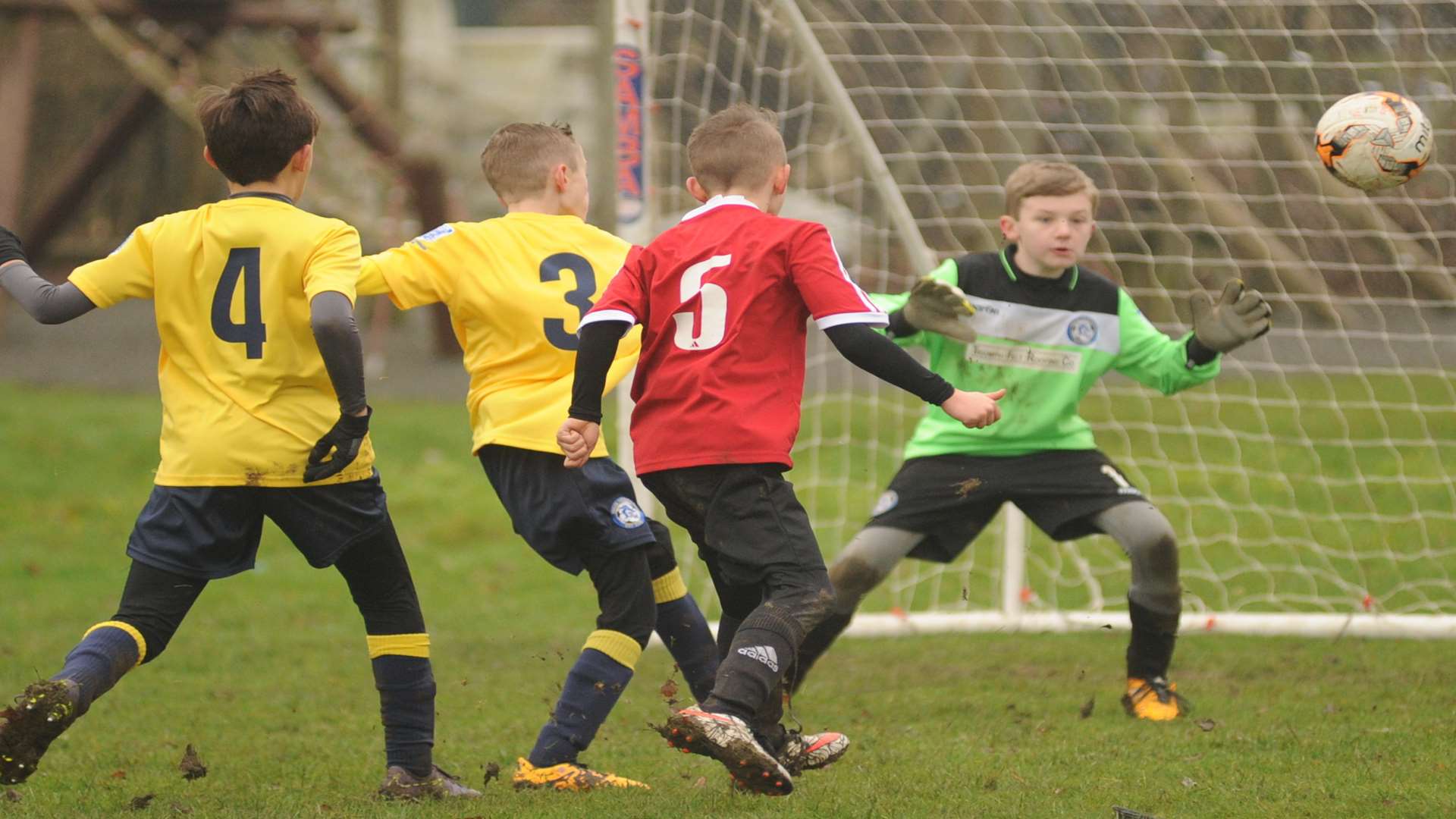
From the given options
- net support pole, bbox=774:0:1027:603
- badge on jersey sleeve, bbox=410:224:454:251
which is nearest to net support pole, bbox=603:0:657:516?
net support pole, bbox=774:0:1027:603

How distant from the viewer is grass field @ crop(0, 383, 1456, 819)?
3.49 meters

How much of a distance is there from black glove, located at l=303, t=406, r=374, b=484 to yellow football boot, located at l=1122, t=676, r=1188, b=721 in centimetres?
237

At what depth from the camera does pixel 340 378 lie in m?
3.31

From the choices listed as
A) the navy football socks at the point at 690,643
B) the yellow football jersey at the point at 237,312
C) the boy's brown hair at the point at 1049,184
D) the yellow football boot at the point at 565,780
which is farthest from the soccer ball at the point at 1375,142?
the yellow football jersey at the point at 237,312

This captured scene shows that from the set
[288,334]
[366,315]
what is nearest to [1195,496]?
[288,334]

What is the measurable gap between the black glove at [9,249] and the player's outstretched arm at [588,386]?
4.21ft

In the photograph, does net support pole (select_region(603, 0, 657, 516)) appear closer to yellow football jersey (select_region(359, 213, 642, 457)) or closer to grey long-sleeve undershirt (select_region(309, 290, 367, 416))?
yellow football jersey (select_region(359, 213, 642, 457))

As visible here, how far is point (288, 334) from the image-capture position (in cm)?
345

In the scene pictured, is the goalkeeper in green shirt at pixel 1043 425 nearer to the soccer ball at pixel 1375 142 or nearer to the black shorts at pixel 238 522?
the soccer ball at pixel 1375 142

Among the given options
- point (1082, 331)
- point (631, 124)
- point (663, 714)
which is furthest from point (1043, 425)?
point (631, 124)

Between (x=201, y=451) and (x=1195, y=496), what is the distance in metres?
5.89

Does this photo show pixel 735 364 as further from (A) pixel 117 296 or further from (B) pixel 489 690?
(B) pixel 489 690

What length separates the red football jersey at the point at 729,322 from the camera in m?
3.37

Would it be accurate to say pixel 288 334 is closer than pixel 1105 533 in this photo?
Yes
